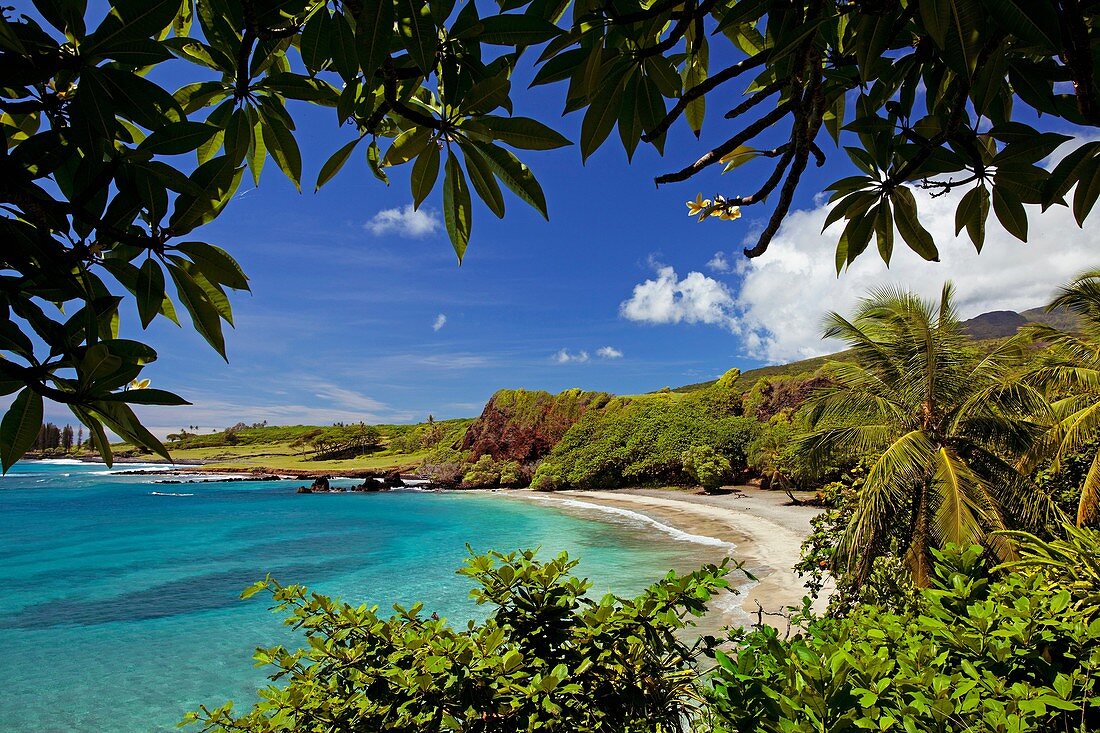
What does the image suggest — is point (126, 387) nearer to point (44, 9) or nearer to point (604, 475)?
point (44, 9)

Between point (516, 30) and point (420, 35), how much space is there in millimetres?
161

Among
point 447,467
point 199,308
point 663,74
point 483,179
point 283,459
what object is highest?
point 663,74

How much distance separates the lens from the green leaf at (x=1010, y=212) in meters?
0.89

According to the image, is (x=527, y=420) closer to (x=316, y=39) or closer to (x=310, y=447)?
(x=316, y=39)

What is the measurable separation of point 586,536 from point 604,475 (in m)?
12.4

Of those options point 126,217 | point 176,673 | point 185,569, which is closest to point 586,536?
point 176,673

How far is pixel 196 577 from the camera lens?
540 inches

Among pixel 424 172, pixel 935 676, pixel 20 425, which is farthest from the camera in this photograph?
pixel 935 676

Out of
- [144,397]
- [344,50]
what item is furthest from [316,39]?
[144,397]

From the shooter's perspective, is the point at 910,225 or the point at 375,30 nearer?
the point at 375,30

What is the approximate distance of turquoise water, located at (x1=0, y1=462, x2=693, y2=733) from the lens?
743 centimetres

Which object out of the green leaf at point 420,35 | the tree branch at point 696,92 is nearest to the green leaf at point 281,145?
the green leaf at point 420,35

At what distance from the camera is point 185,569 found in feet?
48.2

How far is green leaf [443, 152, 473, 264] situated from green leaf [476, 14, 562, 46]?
21 cm
